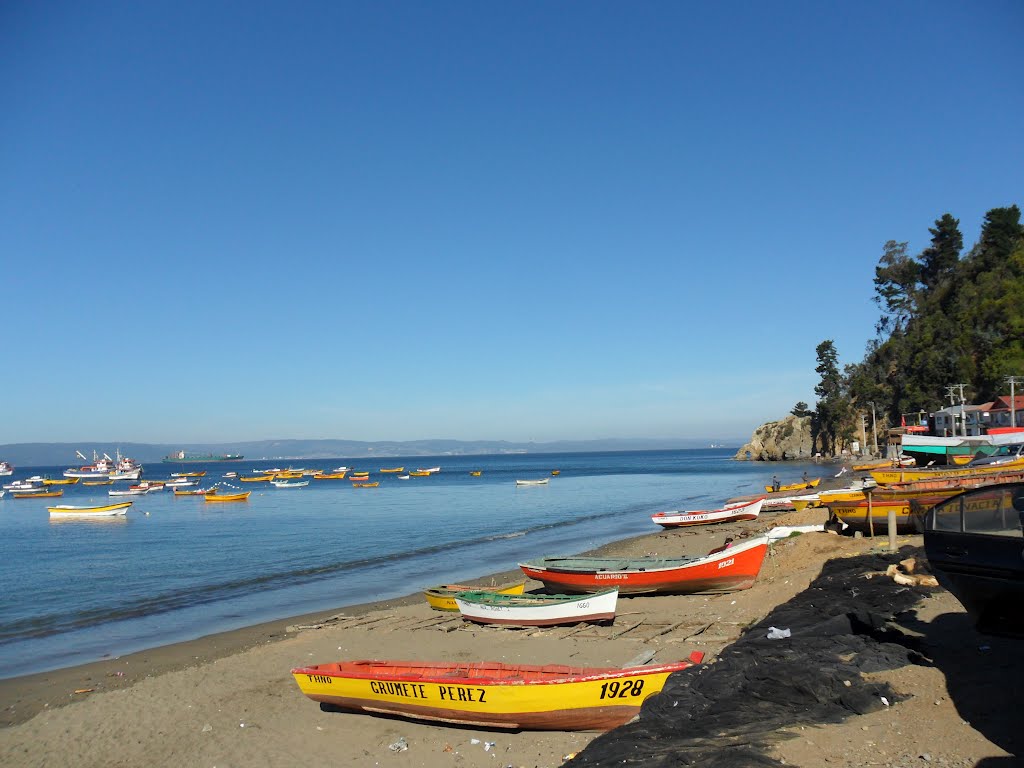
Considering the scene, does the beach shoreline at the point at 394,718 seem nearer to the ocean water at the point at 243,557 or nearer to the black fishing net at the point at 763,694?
the black fishing net at the point at 763,694

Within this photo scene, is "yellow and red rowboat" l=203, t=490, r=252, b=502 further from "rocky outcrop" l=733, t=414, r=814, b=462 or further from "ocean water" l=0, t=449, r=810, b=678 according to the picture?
"rocky outcrop" l=733, t=414, r=814, b=462

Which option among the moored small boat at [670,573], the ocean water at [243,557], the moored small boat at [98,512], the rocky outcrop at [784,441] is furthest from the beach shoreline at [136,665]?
the rocky outcrop at [784,441]

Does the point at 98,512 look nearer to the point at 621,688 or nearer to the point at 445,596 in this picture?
the point at 445,596

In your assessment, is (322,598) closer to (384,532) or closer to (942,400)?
(384,532)

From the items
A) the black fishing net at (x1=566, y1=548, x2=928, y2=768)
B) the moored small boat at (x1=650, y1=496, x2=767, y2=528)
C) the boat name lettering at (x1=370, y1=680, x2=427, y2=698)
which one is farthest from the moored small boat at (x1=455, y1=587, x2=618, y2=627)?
the moored small boat at (x1=650, y1=496, x2=767, y2=528)

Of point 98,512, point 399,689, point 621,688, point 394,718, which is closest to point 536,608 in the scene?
point 394,718

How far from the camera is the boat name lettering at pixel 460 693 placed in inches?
417

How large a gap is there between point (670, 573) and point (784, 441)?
140m

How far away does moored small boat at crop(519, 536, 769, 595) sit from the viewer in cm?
1909

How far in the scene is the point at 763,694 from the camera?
8664 mm

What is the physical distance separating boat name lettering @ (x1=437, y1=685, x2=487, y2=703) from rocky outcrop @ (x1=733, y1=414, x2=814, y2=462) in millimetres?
138619

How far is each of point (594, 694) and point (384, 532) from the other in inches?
1473

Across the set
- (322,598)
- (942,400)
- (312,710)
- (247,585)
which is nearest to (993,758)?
(312,710)

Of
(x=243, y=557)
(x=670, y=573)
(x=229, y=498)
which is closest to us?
(x=670, y=573)
